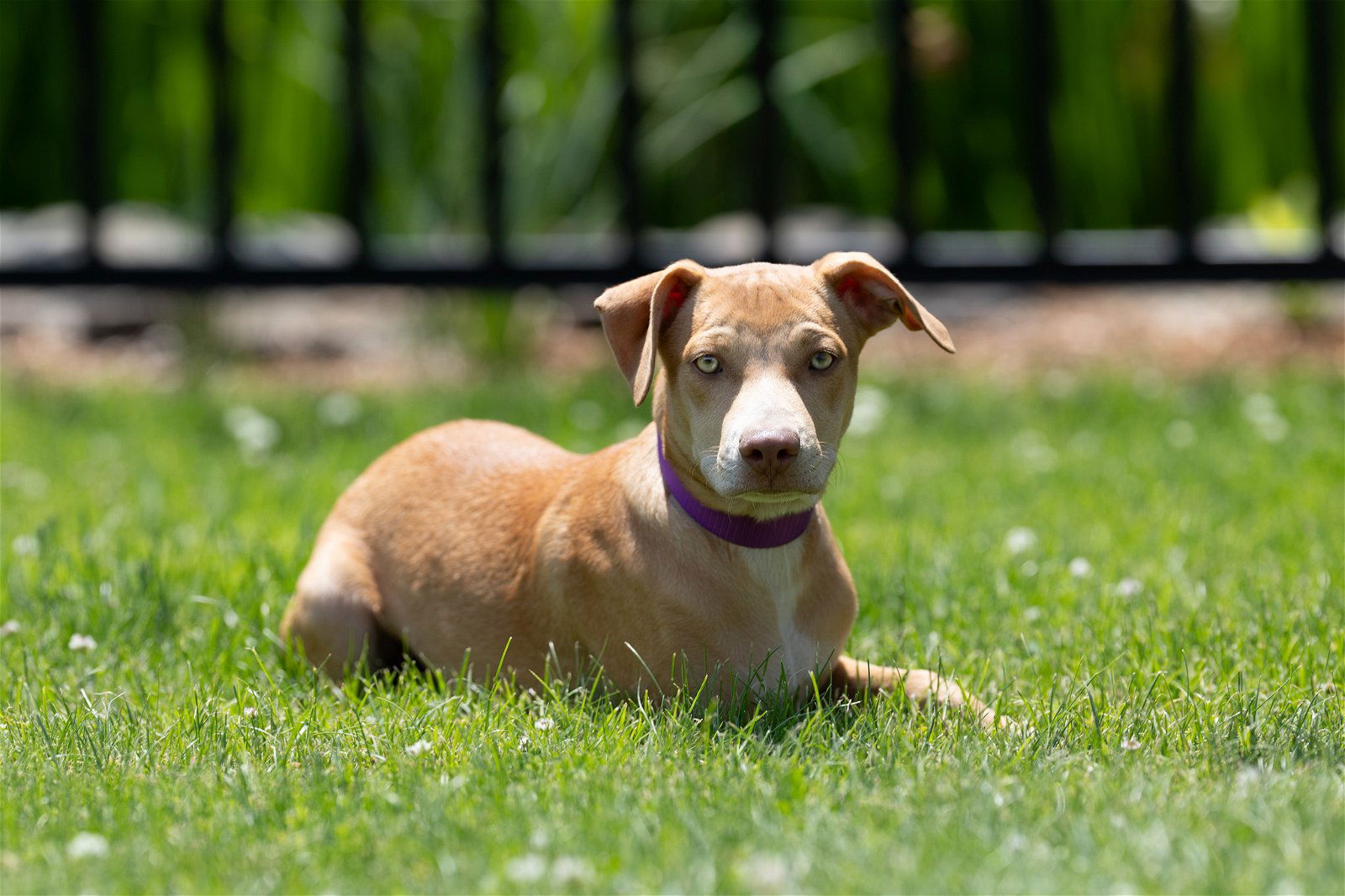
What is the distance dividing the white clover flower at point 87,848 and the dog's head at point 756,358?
1.21 m

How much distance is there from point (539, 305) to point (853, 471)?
3.20 metres

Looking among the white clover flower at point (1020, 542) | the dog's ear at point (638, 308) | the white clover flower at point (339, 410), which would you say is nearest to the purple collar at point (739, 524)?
the dog's ear at point (638, 308)

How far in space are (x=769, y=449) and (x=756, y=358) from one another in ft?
0.80

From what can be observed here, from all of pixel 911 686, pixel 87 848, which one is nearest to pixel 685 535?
pixel 911 686

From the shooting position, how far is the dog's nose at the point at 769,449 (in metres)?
2.92

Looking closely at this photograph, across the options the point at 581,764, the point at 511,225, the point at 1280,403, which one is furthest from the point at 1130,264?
the point at 581,764

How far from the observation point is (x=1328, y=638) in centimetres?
362

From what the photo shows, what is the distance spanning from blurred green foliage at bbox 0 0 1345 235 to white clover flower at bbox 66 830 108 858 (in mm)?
5702

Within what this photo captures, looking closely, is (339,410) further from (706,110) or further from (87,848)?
(87,848)

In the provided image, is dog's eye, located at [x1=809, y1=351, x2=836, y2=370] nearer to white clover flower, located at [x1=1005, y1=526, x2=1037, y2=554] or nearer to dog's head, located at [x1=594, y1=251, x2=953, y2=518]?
dog's head, located at [x1=594, y1=251, x2=953, y2=518]

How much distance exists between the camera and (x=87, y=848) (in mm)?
2482

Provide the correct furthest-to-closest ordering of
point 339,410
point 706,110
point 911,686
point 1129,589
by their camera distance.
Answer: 1. point 706,110
2. point 339,410
3. point 1129,589
4. point 911,686

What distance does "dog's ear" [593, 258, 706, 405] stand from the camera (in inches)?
128

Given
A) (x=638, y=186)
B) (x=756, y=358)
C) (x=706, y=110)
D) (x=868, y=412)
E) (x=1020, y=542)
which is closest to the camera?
(x=756, y=358)
